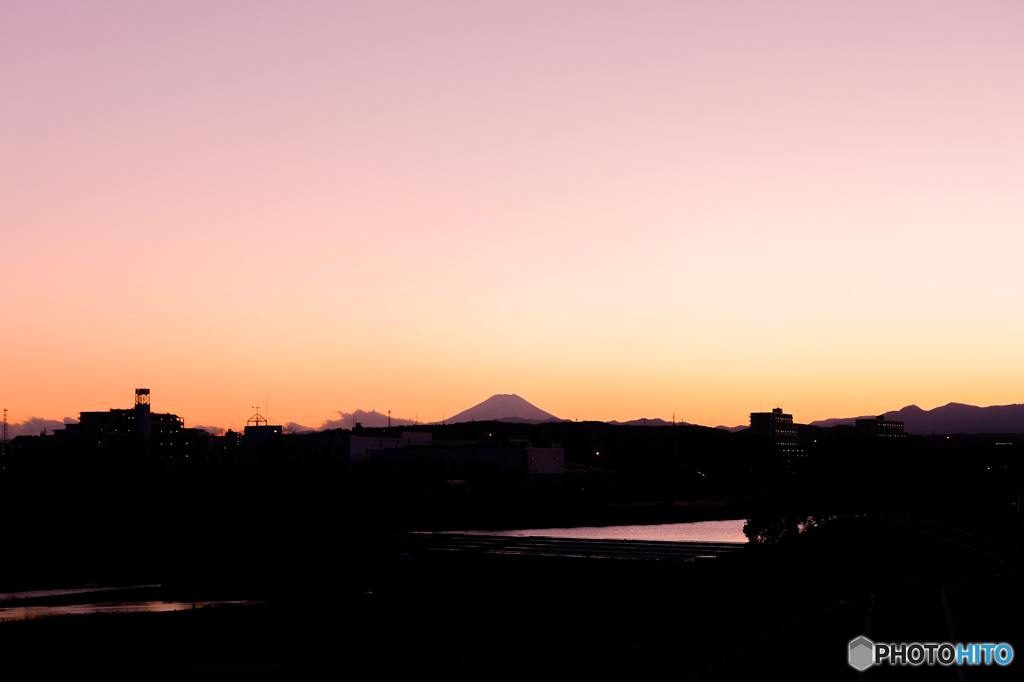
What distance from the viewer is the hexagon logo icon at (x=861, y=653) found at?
22.7 meters

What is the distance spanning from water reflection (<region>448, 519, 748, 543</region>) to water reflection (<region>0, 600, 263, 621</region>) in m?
56.3

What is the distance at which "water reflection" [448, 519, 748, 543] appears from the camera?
119m

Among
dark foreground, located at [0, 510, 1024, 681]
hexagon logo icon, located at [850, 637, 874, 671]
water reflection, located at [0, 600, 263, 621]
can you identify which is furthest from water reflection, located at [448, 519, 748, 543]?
hexagon logo icon, located at [850, 637, 874, 671]

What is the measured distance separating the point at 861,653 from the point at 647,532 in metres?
108

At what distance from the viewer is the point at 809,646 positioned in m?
25.8

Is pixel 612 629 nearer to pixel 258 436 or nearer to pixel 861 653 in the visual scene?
pixel 861 653

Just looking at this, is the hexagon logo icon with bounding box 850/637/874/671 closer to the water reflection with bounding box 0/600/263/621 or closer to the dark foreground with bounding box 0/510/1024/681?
the dark foreground with bounding box 0/510/1024/681

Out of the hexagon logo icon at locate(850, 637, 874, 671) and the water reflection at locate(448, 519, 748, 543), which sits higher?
the hexagon logo icon at locate(850, 637, 874, 671)

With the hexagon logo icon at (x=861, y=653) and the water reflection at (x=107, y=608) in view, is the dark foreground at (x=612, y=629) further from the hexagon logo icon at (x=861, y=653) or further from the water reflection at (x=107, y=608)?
the water reflection at (x=107, y=608)

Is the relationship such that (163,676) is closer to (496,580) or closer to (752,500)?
(496,580)

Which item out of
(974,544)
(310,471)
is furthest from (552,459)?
A: (974,544)

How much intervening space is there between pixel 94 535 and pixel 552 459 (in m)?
76.5

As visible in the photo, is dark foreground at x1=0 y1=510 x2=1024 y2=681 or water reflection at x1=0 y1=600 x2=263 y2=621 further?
water reflection at x1=0 y1=600 x2=263 y2=621

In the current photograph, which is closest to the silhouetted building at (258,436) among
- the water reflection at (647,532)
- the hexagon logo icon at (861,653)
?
the water reflection at (647,532)
